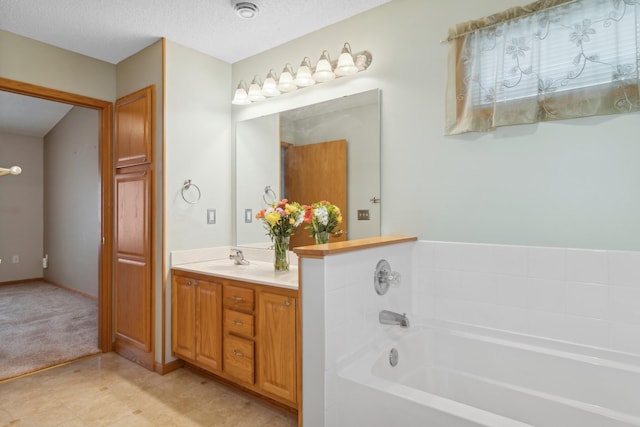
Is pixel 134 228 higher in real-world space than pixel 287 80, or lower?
lower

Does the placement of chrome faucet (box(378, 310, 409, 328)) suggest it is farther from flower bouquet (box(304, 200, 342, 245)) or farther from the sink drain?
flower bouquet (box(304, 200, 342, 245))

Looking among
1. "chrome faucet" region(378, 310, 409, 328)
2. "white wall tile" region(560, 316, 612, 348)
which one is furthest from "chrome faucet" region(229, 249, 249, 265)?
"white wall tile" region(560, 316, 612, 348)

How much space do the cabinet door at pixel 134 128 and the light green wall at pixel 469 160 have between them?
4.07 ft

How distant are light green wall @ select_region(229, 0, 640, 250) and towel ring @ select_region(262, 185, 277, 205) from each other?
765 mm

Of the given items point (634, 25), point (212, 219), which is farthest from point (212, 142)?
point (634, 25)

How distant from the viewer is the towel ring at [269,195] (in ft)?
9.37

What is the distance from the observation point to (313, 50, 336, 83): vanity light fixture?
2447mm

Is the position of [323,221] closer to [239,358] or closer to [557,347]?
[239,358]

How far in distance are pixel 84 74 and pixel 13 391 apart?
2380 millimetres

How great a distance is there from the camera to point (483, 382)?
1843 millimetres

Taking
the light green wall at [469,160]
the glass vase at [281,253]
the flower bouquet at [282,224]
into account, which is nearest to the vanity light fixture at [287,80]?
Result: the light green wall at [469,160]

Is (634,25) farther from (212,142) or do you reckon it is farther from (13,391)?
(13,391)

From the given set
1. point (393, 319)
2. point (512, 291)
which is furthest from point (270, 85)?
point (512, 291)

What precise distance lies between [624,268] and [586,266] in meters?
0.14
